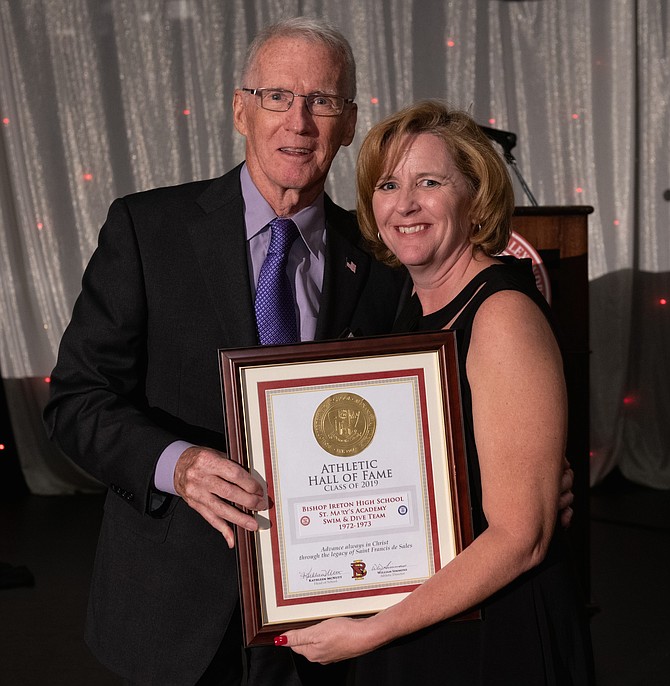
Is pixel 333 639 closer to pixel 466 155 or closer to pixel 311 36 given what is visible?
pixel 466 155

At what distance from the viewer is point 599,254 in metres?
5.64

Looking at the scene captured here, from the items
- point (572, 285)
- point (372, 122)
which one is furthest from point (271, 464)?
point (372, 122)

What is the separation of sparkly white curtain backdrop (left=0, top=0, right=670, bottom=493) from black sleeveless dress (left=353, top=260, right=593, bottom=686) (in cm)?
419

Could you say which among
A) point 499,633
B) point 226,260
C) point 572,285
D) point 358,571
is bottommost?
point 499,633

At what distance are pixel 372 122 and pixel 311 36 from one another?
13.0 ft

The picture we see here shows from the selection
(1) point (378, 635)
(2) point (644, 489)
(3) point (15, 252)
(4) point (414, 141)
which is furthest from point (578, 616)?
(3) point (15, 252)

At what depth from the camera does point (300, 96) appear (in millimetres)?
1701

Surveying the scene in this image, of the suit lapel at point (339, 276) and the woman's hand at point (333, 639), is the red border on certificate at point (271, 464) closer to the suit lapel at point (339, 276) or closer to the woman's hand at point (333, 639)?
the woman's hand at point (333, 639)

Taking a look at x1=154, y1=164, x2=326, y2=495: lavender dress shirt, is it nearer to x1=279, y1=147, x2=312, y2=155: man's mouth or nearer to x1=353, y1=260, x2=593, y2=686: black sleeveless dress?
x1=279, y1=147, x2=312, y2=155: man's mouth

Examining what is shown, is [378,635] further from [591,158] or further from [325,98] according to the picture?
[591,158]

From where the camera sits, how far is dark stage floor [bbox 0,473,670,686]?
335 centimetres

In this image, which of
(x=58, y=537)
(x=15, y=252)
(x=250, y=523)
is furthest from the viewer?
(x=15, y=252)

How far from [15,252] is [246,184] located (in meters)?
4.15

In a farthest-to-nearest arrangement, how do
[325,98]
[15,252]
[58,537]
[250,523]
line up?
[15,252] → [58,537] → [325,98] → [250,523]
